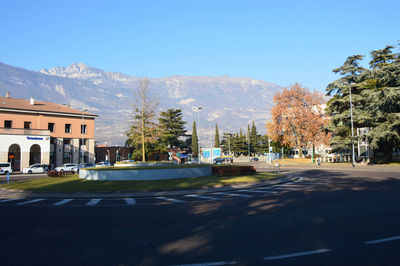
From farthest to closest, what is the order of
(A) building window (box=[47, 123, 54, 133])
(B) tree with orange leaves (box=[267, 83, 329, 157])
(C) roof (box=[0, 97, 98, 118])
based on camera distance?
(B) tree with orange leaves (box=[267, 83, 329, 157]), (A) building window (box=[47, 123, 54, 133]), (C) roof (box=[0, 97, 98, 118])

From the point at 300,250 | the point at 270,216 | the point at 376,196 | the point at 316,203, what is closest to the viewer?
the point at 300,250

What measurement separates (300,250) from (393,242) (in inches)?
89.4

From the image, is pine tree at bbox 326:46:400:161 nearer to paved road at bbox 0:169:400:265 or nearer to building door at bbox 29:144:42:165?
paved road at bbox 0:169:400:265

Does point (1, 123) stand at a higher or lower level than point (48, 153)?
higher

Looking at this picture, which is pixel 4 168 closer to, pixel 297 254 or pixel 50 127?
pixel 50 127

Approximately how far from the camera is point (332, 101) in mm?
55344

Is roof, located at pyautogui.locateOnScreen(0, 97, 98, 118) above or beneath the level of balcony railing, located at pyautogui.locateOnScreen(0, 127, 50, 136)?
above

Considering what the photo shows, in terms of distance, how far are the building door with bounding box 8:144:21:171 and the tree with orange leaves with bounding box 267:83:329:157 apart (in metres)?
49.7

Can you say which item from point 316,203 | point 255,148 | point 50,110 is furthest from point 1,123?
point 255,148

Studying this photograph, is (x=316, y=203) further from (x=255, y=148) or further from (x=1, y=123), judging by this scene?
(x=255, y=148)

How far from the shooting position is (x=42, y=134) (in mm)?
55219

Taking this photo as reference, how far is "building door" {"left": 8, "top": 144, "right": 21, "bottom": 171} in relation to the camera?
173ft

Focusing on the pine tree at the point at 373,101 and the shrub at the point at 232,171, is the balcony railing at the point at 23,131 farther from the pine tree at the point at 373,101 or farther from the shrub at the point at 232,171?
the pine tree at the point at 373,101

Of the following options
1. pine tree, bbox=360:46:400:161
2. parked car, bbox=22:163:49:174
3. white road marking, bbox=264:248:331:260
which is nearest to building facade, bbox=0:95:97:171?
parked car, bbox=22:163:49:174
